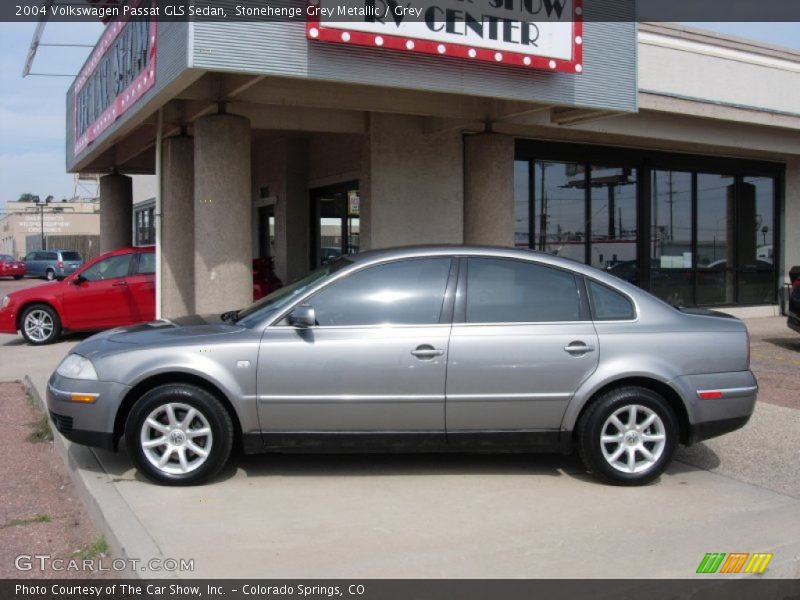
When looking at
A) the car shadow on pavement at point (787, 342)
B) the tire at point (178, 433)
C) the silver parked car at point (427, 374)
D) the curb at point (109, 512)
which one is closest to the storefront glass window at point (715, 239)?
the car shadow on pavement at point (787, 342)

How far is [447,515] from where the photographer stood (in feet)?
15.9

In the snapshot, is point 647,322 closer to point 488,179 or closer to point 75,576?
point 75,576

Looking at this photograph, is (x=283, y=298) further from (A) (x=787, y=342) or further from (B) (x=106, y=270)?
(A) (x=787, y=342)

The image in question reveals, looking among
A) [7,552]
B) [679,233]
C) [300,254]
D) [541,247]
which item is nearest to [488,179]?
[541,247]

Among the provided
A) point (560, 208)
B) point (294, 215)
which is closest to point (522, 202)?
point (560, 208)

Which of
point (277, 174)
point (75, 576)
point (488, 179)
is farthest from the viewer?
point (277, 174)

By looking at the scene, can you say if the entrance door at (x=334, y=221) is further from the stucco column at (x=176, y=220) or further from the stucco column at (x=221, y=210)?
the stucco column at (x=221, y=210)

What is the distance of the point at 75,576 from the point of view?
408 centimetres

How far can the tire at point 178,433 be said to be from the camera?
5125mm

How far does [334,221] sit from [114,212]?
620 cm

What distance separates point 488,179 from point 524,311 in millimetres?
6049

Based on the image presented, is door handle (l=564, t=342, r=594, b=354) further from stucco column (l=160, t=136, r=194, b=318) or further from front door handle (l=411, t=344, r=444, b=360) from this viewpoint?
stucco column (l=160, t=136, r=194, b=318)

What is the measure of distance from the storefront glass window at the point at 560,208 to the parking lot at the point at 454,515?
740 cm
